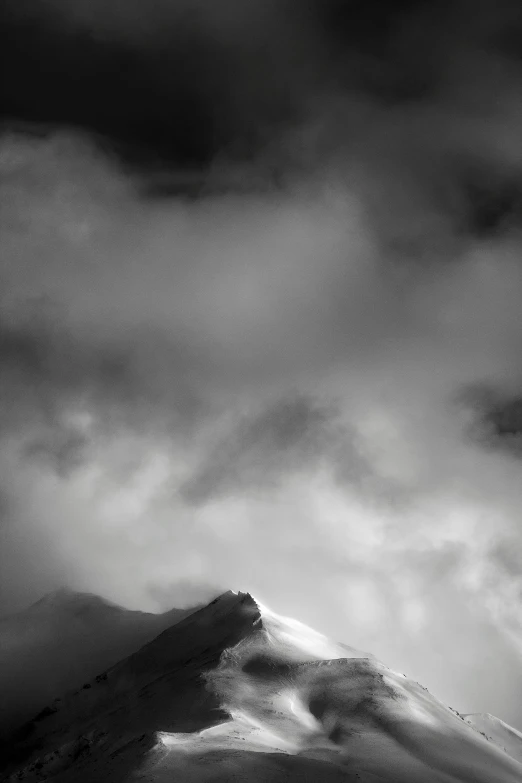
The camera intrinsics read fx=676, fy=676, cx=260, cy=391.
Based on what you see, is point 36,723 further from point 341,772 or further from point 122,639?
point 341,772

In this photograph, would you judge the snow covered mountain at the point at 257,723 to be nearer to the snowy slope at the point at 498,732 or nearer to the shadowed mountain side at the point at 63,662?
the snowy slope at the point at 498,732

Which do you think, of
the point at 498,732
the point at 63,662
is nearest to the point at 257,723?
the point at 498,732

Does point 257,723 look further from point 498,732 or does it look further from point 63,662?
point 63,662

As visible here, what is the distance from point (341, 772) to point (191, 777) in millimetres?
13682

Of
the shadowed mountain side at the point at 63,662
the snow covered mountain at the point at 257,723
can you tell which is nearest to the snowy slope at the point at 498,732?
the snow covered mountain at the point at 257,723

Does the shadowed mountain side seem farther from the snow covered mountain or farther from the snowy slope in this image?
the snowy slope

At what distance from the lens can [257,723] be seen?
3159 inches

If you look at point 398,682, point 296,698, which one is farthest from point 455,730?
point 296,698

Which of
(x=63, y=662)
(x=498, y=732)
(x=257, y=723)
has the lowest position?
(x=257, y=723)

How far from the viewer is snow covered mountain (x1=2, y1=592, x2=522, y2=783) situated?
64.4 m

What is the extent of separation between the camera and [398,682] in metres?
102

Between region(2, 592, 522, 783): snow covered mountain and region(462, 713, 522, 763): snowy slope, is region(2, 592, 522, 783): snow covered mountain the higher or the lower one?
the lower one

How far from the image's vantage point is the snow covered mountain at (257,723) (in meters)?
64.4

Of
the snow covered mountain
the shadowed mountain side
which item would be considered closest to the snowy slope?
the snow covered mountain
